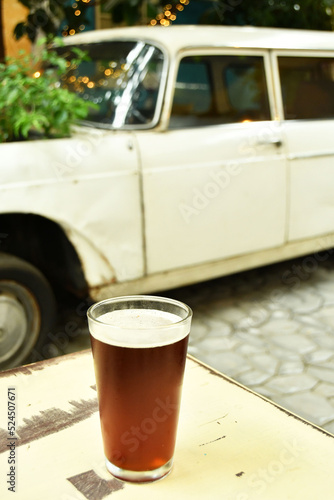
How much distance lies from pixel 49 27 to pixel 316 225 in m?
3.28

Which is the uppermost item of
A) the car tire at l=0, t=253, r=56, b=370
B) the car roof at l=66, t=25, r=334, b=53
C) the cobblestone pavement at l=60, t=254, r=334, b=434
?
the car roof at l=66, t=25, r=334, b=53

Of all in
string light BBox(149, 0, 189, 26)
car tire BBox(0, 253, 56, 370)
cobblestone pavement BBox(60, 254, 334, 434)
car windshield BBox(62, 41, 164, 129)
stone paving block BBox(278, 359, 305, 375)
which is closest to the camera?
car tire BBox(0, 253, 56, 370)

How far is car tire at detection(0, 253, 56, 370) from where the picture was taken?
2.52m

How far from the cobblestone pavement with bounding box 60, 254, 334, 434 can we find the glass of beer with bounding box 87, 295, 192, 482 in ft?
5.65

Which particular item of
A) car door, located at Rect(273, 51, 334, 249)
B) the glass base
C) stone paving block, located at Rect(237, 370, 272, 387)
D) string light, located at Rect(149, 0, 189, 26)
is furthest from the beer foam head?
string light, located at Rect(149, 0, 189, 26)

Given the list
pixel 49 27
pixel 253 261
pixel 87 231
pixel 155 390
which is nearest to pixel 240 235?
pixel 253 261

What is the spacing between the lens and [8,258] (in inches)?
99.0

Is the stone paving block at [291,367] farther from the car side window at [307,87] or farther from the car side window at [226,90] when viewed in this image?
the car side window at [307,87]

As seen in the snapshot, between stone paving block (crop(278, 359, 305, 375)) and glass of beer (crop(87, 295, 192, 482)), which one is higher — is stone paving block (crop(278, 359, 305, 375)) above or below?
below

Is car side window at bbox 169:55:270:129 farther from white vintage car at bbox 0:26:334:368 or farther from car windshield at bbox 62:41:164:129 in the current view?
car windshield at bbox 62:41:164:129

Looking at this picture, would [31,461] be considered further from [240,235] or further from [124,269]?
[240,235]

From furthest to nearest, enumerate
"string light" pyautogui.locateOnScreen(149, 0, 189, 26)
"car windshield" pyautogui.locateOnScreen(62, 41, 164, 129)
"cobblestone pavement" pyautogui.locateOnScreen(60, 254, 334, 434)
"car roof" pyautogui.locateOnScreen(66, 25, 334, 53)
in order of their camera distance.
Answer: "string light" pyautogui.locateOnScreen(149, 0, 189, 26), "car roof" pyautogui.locateOnScreen(66, 25, 334, 53), "car windshield" pyautogui.locateOnScreen(62, 41, 164, 129), "cobblestone pavement" pyautogui.locateOnScreen(60, 254, 334, 434)

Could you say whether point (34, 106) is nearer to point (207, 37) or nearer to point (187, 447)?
point (207, 37)

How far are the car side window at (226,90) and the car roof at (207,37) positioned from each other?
0.10 m
